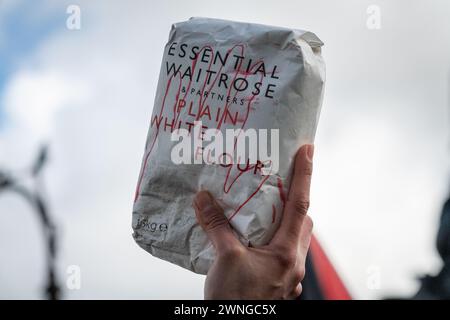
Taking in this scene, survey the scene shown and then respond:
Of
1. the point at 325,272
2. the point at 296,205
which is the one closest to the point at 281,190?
the point at 296,205

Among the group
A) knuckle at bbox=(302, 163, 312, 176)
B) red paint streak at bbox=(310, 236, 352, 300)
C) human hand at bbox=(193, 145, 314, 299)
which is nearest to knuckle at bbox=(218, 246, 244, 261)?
human hand at bbox=(193, 145, 314, 299)

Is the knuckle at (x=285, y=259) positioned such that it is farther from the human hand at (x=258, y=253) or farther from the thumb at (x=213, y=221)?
the thumb at (x=213, y=221)

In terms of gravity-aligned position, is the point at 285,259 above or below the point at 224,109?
below

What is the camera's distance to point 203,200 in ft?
4.91

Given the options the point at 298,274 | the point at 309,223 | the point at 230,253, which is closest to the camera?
the point at 230,253

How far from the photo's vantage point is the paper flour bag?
1.47 m

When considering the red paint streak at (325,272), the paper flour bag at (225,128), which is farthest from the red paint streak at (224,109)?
the red paint streak at (325,272)

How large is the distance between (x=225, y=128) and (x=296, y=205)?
269 millimetres

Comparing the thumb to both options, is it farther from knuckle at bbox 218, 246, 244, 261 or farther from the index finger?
the index finger

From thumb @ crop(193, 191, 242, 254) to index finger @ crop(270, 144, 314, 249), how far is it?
12cm

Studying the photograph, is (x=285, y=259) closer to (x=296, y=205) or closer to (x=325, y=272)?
(x=296, y=205)

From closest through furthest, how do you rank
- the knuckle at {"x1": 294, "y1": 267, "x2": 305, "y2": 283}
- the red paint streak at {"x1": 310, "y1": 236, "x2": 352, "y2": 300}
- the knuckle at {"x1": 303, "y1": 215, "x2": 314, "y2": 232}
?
the knuckle at {"x1": 294, "y1": 267, "x2": 305, "y2": 283}, the knuckle at {"x1": 303, "y1": 215, "x2": 314, "y2": 232}, the red paint streak at {"x1": 310, "y1": 236, "x2": 352, "y2": 300}

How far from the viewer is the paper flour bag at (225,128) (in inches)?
57.9

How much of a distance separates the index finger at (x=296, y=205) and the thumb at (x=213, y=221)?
12 centimetres
